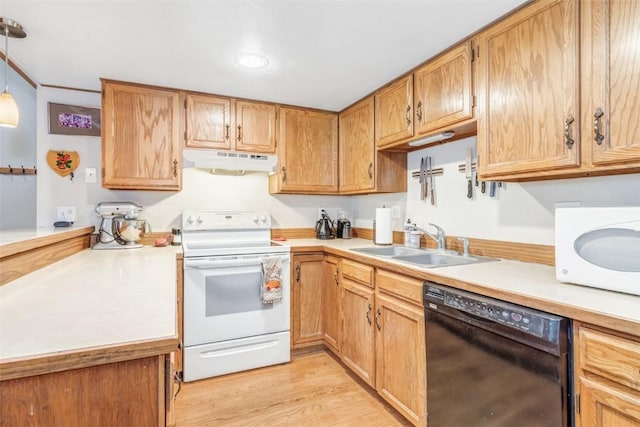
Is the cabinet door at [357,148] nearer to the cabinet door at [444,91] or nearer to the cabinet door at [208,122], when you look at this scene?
the cabinet door at [444,91]

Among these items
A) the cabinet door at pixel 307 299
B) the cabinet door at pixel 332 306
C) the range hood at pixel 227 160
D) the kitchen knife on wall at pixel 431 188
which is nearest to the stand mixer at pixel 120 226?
the range hood at pixel 227 160

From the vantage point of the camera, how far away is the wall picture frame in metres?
2.45

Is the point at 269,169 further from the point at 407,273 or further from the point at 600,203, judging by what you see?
the point at 600,203

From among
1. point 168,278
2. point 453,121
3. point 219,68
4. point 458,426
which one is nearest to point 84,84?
point 219,68

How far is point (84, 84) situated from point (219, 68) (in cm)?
113

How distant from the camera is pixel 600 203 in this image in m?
1.44

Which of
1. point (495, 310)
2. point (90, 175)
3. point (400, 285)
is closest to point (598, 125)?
point (495, 310)

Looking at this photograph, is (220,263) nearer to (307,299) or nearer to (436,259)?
(307,299)

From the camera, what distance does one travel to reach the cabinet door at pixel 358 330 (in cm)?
204

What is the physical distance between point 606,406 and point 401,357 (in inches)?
37.4

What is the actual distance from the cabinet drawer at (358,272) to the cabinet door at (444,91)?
95 centimetres

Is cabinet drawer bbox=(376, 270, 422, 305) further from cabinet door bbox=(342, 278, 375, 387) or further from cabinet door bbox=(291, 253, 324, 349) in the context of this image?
cabinet door bbox=(291, 253, 324, 349)

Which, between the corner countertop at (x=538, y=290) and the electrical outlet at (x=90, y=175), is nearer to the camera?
the corner countertop at (x=538, y=290)

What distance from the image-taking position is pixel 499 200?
1.88 meters
